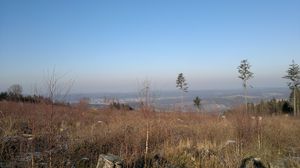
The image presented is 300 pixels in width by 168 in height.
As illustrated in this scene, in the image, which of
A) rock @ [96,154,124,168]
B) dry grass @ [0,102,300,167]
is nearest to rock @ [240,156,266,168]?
dry grass @ [0,102,300,167]

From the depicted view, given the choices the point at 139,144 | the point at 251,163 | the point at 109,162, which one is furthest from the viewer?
the point at 139,144

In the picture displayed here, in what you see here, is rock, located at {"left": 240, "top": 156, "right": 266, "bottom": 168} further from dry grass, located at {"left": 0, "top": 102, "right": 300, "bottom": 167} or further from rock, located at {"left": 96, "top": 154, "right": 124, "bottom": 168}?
rock, located at {"left": 96, "top": 154, "right": 124, "bottom": 168}

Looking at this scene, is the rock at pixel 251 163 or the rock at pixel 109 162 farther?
the rock at pixel 251 163

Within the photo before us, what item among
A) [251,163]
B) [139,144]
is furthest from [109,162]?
[251,163]

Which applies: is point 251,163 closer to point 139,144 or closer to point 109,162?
point 139,144

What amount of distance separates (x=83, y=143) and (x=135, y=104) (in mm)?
1789

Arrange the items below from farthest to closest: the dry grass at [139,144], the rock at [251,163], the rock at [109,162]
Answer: the rock at [251,163] < the dry grass at [139,144] < the rock at [109,162]

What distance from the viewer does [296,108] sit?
39594 mm

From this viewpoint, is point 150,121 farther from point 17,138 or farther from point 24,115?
point 24,115

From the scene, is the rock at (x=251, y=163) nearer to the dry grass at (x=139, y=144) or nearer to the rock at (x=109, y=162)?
the dry grass at (x=139, y=144)

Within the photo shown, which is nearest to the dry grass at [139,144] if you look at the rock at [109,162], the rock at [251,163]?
the rock at [251,163]

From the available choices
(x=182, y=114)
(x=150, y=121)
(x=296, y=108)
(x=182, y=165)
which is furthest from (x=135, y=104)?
(x=296, y=108)

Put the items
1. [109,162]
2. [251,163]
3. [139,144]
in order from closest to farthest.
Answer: [109,162] → [251,163] → [139,144]

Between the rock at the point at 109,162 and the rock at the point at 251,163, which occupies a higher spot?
the rock at the point at 109,162
